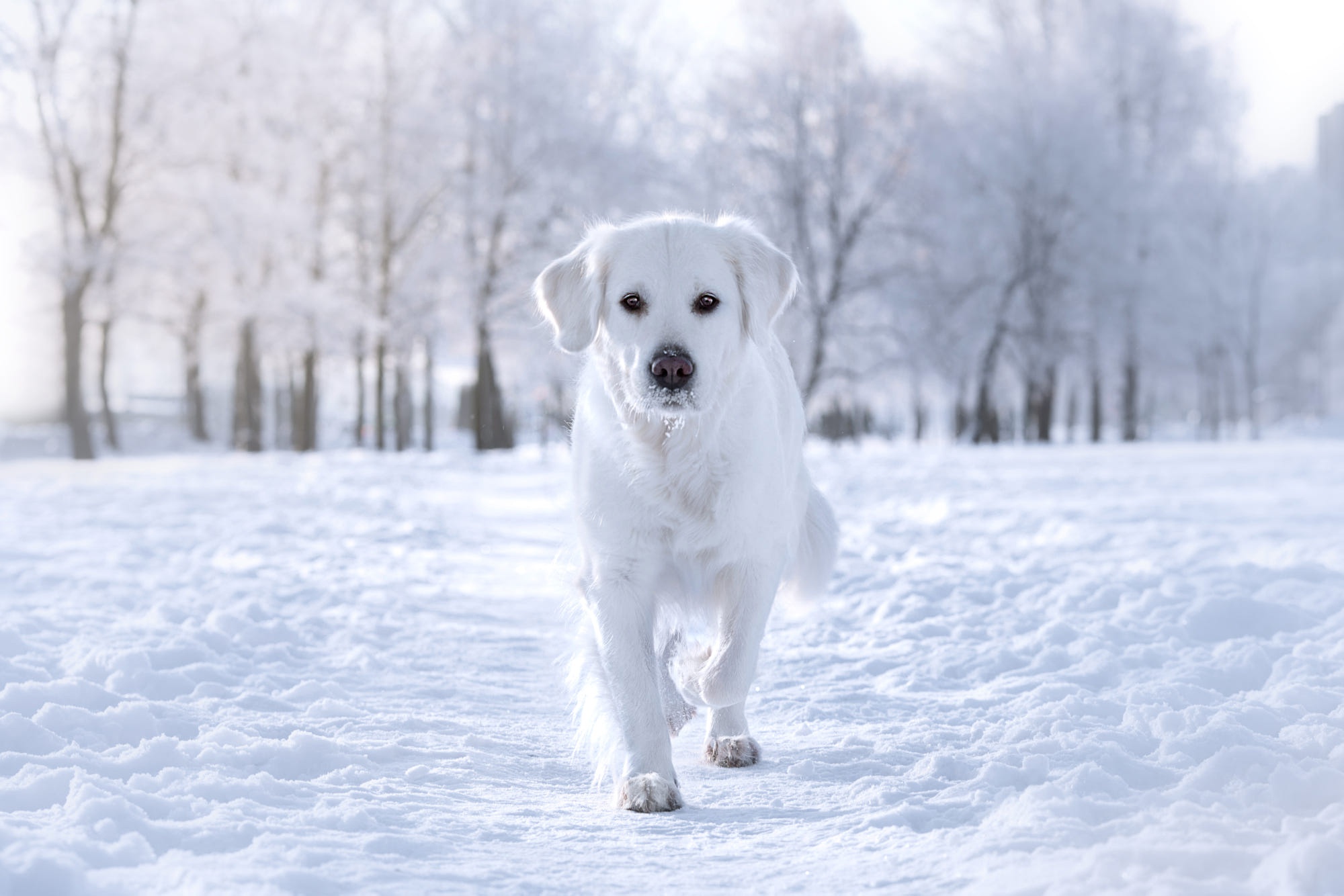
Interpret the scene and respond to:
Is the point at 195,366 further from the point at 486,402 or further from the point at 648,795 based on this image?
the point at 648,795

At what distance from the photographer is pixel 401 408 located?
105ft

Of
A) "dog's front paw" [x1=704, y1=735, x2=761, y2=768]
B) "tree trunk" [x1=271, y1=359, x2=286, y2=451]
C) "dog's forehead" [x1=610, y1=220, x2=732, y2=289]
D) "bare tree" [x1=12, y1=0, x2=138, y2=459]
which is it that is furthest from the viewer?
"tree trunk" [x1=271, y1=359, x2=286, y2=451]

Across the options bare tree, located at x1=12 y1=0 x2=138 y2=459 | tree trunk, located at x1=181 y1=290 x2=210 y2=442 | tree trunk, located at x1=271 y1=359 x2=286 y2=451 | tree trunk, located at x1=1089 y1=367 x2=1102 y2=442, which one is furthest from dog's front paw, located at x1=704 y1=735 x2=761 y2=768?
tree trunk, located at x1=271 y1=359 x2=286 y2=451

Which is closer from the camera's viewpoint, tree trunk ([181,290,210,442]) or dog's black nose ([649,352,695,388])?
dog's black nose ([649,352,695,388])

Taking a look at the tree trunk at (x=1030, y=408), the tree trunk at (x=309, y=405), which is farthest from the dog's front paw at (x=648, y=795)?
the tree trunk at (x=1030, y=408)

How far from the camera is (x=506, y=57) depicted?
28.2 meters

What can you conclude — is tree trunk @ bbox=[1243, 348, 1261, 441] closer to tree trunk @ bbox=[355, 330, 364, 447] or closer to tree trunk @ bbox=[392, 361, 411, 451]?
tree trunk @ bbox=[392, 361, 411, 451]

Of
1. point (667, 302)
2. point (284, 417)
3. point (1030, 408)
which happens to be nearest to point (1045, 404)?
point (1030, 408)

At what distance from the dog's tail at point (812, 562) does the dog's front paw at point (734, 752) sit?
3.90 ft

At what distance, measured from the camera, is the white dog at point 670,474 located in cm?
367

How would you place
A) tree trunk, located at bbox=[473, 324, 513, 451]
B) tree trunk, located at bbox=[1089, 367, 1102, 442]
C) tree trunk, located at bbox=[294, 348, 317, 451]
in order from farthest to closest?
1. tree trunk, located at bbox=[1089, 367, 1102, 442]
2. tree trunk, located at bbox=[294, 348, 317, 451]
3. tree trunk, located at bbox=[473, 324, 513, 451]

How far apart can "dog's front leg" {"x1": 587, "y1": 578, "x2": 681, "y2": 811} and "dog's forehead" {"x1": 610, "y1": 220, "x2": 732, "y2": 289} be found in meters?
1.02

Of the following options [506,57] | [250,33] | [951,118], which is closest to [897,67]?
[951,118]

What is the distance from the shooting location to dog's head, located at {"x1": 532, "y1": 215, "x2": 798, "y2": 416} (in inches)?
145
